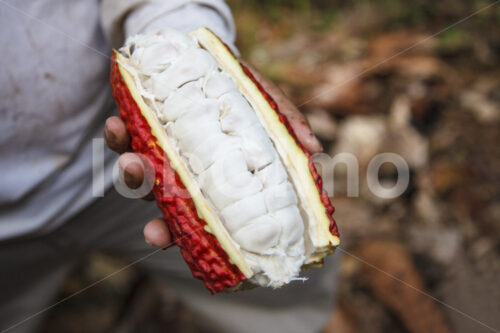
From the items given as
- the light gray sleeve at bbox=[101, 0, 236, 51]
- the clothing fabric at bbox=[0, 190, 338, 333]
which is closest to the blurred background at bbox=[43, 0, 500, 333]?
the clothing fabric at bbox=[0, 190, 338, 333]

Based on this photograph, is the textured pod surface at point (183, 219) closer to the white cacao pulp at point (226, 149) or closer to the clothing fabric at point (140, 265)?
the white cacao pulp at point (226, 149)

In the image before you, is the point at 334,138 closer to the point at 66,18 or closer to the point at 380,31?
the point at 380,31

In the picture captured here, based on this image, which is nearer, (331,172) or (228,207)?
(228,207)

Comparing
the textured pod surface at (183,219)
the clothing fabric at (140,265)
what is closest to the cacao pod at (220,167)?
the textured pod surface at (183,219)

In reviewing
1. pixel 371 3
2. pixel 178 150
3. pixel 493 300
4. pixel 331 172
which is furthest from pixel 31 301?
pixel 371 3

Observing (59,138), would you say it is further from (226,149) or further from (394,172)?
(394,172)

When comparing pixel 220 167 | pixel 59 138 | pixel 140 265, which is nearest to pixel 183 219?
pixel 220 167
